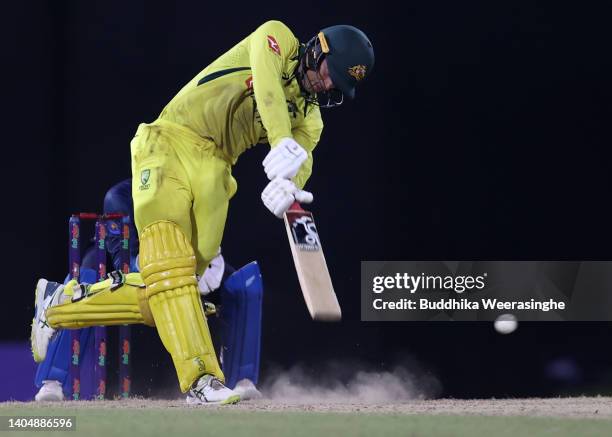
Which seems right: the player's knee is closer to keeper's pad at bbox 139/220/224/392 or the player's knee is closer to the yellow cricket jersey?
keeper's pad at bbox 139/220/224/392

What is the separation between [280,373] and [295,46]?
1692 mm

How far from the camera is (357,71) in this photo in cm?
372

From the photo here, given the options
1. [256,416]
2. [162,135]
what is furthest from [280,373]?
[256,416]

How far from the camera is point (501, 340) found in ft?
16.2

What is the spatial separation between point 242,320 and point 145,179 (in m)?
0.77

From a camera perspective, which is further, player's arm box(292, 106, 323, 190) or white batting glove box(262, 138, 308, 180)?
player's arm box(292, 106, 323, 190)

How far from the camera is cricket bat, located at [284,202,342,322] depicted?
3.39 m

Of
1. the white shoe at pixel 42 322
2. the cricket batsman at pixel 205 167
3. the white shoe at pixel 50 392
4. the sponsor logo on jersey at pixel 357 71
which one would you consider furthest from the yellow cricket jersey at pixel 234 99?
the white shoe at pixel 50 392

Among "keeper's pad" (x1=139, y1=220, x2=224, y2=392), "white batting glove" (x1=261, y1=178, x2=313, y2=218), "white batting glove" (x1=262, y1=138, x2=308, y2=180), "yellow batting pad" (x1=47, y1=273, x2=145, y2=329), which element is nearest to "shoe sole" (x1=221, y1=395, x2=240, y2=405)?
"keeper's pad" (x1=139, y1=220, x2=224, y2=392)

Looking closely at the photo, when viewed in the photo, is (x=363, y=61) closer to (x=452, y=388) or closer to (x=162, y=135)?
(x=162, y=135)

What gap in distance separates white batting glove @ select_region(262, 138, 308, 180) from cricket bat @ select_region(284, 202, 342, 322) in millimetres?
107

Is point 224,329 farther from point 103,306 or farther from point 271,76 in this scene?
point 271,76

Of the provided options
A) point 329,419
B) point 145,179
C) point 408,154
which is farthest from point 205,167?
point 408,154

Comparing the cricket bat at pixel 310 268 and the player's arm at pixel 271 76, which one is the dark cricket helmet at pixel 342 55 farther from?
the cricket bat at pixel 310 268
